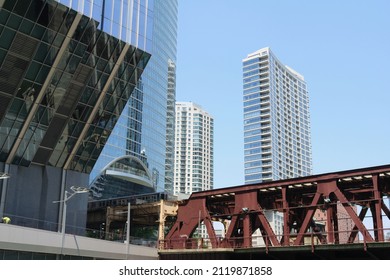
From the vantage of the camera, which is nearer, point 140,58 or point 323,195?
point 323,195

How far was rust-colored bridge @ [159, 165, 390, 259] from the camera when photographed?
124 feet

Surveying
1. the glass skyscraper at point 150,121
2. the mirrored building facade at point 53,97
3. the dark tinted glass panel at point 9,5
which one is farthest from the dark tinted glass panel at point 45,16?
the glass skyscraper at point 150,121

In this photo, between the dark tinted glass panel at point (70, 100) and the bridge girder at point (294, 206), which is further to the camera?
the dark tinted glass panel at point (70, 100)

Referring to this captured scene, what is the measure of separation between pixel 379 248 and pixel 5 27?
35.9 meters

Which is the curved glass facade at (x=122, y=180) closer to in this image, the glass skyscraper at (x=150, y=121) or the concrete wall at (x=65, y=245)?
the glass skyscraper at (x=150, y=121)

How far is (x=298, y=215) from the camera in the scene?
4700cm

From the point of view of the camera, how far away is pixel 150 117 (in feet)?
506

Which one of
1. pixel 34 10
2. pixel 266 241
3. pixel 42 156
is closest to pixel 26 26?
pixel 34 10

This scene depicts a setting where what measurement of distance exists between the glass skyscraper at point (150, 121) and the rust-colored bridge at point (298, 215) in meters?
79.8

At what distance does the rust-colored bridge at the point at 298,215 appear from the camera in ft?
124

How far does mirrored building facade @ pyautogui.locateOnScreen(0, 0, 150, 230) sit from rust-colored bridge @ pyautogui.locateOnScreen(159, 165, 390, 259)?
44.5ft

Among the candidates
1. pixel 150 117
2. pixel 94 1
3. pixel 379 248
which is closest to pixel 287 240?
pixel 379 248

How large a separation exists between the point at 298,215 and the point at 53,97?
27303 millimetres
